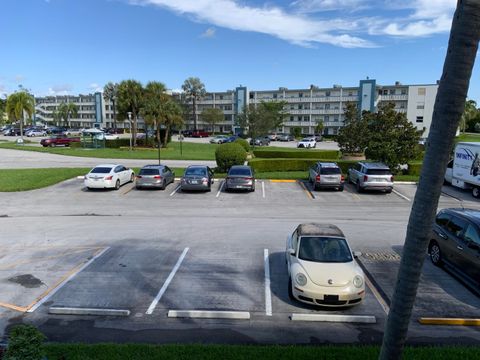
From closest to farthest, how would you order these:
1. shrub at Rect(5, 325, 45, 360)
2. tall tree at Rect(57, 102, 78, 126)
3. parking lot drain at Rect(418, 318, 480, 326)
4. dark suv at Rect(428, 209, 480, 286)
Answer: shrub at Rect(5, 325, 45, 360) < parking lot drain at Rect(418, 318, 480, 326) < dark suv at Rect(428, 209, 480, 286) < tall tree at Rect(57, 102, 78, 126)

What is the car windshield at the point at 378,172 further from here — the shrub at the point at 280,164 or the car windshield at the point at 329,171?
the shrub at the point at 280,164

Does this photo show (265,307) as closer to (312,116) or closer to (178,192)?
(178,192)

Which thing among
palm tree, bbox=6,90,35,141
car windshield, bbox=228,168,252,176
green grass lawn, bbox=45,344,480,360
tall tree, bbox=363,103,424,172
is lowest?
green grass lawn, bbox=45,344,480,360

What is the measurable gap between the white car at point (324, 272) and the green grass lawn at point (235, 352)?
184 cm

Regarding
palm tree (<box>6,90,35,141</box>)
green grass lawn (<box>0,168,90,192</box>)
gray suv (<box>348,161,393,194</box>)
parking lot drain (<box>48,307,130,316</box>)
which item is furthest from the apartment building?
parking lot drain (<box>48,307,130,316</box>)

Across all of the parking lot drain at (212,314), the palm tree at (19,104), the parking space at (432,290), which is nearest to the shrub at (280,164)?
the parking space at (432,290)

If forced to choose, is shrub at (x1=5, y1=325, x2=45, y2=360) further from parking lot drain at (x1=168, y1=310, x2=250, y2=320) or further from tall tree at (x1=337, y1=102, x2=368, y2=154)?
tall tree at (x1=337, y1=102, x2=368, y2=154)

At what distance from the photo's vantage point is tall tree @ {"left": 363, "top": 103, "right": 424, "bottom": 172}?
27.3m

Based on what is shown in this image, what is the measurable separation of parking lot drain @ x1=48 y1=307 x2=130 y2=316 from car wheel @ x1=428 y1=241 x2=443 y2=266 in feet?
28.3

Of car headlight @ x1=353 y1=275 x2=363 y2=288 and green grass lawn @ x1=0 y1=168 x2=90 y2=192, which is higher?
car headlight @ x1=353 y1=275 x2=363 y2=288

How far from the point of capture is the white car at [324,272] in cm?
834

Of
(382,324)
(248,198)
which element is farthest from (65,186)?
(382,324)

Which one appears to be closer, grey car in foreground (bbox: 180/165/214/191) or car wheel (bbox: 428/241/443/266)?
car wheel (bbox: 428/241/443/266)

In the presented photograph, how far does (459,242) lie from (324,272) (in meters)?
4.30
